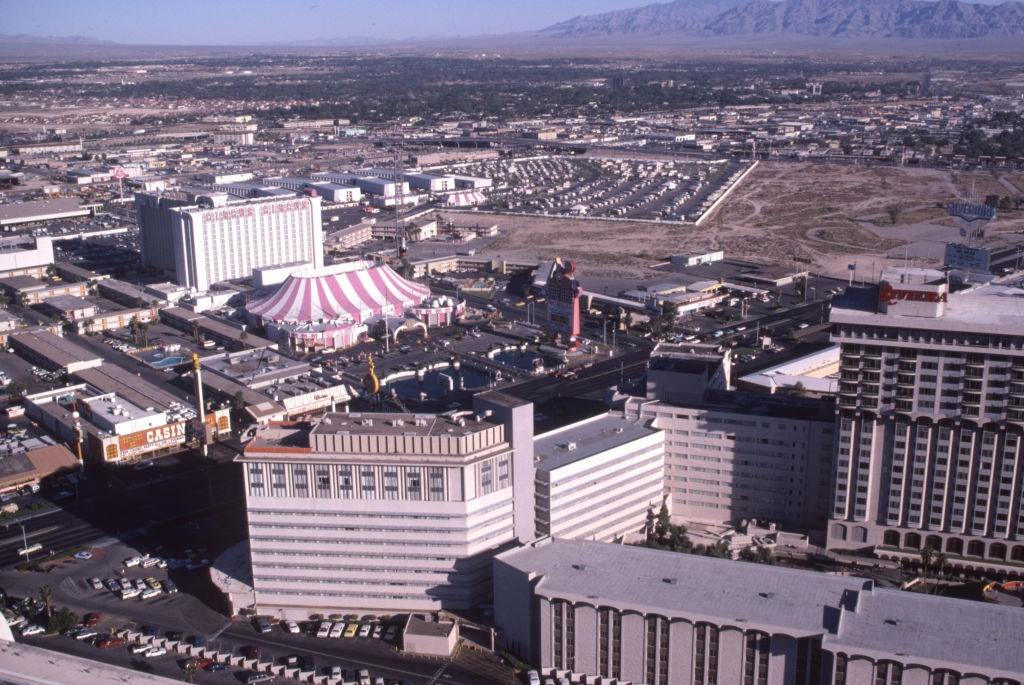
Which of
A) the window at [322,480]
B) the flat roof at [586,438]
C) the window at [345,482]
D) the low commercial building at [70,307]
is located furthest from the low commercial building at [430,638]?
the low commercial building at [70,307]

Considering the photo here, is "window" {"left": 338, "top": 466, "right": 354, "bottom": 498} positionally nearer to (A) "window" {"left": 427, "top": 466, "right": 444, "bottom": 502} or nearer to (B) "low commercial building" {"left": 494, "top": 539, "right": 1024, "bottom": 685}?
(A) "window" {"left": 427, "top": 466, "right": 444, "bottom": 502}

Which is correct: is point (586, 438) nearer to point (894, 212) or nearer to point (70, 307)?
point (70, 307)

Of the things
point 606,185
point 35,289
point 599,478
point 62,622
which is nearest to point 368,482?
point 599,478

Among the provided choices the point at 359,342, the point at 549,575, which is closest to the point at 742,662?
the point at 549,575

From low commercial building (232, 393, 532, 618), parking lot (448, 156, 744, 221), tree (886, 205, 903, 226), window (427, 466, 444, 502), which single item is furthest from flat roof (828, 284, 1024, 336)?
Answer: parking lot (448, 156, 744, 221)

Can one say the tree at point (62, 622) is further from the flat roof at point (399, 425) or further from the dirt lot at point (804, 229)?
the dirt lot at point (804, 229)

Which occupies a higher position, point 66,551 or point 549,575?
point 549,575

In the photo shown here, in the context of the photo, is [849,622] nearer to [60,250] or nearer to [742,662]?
[742,662]
